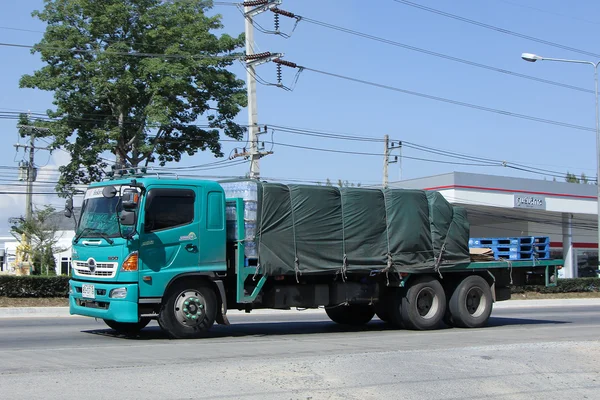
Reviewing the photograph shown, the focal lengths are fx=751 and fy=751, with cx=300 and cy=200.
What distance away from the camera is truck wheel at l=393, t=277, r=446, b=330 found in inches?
616

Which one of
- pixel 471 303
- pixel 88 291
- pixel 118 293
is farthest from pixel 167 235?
pixel 471 303

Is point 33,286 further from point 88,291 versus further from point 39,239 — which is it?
point 39,239

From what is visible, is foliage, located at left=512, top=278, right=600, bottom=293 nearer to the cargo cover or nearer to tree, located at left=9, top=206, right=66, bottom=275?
the cargo cover

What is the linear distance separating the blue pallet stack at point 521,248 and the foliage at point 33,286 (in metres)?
14.4

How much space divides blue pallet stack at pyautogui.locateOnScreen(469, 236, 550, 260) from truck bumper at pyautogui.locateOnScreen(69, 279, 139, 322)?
8951 mm

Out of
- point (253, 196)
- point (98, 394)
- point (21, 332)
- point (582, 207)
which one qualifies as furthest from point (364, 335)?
point (582, 207)

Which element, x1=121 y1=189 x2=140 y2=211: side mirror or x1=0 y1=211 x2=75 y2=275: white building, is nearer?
x1=121 y1=189 x2=140 y2=211: side mirror

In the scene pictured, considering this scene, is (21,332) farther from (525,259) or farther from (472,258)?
(525,259)

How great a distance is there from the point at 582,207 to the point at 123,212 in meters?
40.4

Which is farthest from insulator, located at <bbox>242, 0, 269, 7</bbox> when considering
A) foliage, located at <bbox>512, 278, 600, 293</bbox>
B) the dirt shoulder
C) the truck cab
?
foliage, located at <bbox>512, 278, 600, 293</bbox>

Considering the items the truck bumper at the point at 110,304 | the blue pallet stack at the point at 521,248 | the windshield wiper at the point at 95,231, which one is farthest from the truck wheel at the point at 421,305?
the windshield wiper at the point at 95,231

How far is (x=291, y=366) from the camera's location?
9617 mm

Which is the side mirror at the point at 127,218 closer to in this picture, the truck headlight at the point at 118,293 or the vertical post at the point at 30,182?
the truck headlight at the point at 118,293

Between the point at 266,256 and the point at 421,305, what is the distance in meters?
4.05
